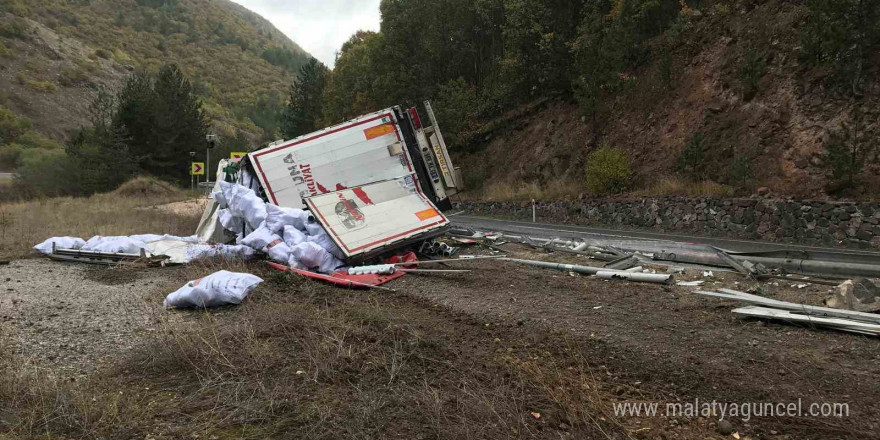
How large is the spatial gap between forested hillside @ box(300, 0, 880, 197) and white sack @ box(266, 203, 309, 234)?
39.7 ft

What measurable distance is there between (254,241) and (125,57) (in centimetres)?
11309

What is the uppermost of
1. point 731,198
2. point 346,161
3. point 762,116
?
point 762,116

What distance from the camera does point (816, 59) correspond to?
16.3 meters

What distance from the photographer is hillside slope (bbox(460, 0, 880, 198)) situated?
15258mm

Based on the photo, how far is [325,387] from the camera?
3797 millimetres

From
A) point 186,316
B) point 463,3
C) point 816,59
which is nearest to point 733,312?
point 186,316

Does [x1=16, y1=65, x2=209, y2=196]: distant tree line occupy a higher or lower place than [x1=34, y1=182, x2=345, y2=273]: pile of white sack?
higher

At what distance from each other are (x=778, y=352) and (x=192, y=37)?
170m

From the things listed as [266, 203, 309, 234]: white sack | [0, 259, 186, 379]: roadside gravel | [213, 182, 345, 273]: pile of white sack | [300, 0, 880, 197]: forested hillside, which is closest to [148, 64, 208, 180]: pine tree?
[300, 0, 880, 197]: forested hillside

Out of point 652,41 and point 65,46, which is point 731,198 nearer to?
point 652,41

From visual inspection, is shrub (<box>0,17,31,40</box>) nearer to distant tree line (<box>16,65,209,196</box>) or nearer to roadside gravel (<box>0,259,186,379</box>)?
distant tree line (<box>16,65,209,196</box>)

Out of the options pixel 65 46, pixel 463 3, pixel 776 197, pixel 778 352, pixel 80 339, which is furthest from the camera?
pixel 65 46

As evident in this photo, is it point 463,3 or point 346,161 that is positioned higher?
point 463,3

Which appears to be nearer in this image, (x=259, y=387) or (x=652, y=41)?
(x=259, y=387)
